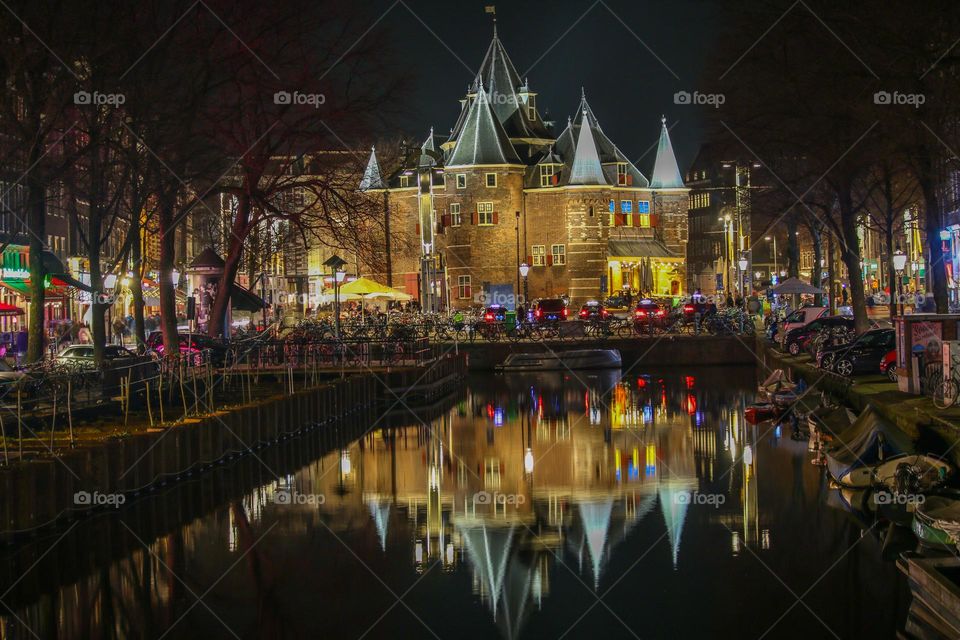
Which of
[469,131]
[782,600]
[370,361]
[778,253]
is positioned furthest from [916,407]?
[778,253]

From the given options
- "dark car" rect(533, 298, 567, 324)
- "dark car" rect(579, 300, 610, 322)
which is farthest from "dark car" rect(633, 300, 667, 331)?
"dark car" rect(533, 298, 567, 324)

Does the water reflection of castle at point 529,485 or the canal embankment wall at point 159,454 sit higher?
the canal embankment wall at point 159,454

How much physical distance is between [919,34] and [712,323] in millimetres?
36426

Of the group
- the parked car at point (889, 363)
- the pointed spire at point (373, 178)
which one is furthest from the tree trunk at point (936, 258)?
the pointed spire at point (373, 178)

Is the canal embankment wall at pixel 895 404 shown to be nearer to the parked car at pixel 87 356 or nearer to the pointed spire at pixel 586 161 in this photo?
the parked car at pixel 87 356

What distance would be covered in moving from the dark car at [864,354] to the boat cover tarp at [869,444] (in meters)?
14.9

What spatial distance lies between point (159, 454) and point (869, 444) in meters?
13.6

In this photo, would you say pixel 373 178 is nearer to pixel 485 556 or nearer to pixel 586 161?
pixel 485 556

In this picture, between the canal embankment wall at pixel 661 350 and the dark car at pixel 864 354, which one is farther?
the canal embankment wall at pixel 661 350

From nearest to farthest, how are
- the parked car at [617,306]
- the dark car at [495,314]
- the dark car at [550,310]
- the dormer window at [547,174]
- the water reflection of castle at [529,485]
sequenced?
the water reflection of castle at [529,485]
the dark car at [495,314]
the dark car at [550,310]
the parked car at [617,306]
the dormer window at [547,174]

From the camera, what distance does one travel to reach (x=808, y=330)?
5569 centimetres

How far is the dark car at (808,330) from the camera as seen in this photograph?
5541 cm

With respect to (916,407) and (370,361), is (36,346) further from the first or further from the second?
(916,407)

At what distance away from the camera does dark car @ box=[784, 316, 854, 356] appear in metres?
55.4
